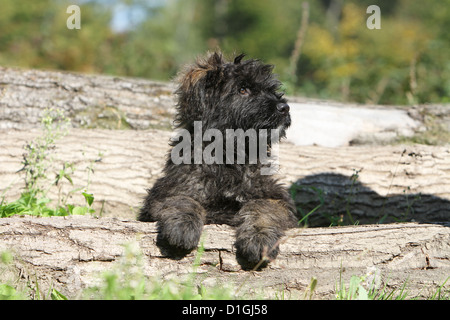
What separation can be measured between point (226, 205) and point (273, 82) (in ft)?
4.13

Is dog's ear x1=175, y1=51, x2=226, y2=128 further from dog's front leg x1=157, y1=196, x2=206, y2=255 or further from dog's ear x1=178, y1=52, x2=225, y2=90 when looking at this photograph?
dog's front leg x1=157, y1=196, x2=206, y2=255

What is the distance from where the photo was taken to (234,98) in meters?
4.18

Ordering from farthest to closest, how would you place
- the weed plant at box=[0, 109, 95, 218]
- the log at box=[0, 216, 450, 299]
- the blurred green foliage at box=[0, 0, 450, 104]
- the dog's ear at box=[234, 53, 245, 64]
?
the blurred green foliage at box=[0, 0, 450, 104], the weed plant at box=[0, 109, 95, 218], the dog's ear at box=[234, 53, 245, 64], the log at box=[0, 216, 450, 299]

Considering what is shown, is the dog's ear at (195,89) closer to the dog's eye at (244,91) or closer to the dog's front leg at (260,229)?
the dog's eye at (244,91)

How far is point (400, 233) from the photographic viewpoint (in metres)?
3.45

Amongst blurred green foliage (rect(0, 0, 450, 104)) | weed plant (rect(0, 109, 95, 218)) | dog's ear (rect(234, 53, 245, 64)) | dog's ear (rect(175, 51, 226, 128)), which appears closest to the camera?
dog's ear (rect(175, 51, 226, 128))

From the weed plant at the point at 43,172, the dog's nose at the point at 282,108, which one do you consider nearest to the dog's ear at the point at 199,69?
the dog's nose at the point at 282,108

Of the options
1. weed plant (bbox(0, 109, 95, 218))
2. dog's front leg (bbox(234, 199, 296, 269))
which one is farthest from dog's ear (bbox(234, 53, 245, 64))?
weed plant (bbox(0, 109, 95, 218))

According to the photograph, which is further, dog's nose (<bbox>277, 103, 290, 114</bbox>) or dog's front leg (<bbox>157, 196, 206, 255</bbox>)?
dog's nose (<bbox>277, 103, 290, 114</bbox>)

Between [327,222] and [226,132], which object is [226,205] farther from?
[327,222]

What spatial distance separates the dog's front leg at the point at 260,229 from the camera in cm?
325

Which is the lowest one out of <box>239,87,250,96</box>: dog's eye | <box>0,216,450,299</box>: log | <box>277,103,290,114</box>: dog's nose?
<box>0,216,450,299</box>: log

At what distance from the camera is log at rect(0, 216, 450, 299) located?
10.4 ft

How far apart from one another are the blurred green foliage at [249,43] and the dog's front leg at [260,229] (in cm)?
185
